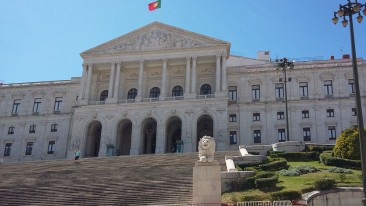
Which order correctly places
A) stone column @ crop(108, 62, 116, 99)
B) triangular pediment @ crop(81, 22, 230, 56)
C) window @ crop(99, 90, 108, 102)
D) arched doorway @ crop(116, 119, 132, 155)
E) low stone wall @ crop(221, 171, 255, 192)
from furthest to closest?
window @ crop(99, 90, 108, 102), triangular pediment @ crop(81, 22, 230, 56), stone column @ crop(108, 62, 116, 99), arched doorway @ crop(116, 119, 132, 155), low stone wall @ crop(221, 171, 255, 192)

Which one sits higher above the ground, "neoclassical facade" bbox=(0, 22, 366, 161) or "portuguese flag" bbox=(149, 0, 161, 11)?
"portuguese flag" bbox=(149, 0, 161, 11)

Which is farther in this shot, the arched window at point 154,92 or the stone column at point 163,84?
the arched window at point 154,92

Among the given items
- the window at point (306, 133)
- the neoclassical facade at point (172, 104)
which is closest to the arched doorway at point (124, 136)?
the neoclassical facade at point (172, 104)

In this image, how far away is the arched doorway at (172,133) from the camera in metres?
58.8

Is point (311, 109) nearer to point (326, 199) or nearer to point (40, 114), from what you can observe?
point (326, 199)

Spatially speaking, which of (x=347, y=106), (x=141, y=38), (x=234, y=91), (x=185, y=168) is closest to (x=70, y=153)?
(x=141, y=38)

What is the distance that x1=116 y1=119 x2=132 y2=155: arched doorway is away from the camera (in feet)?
191

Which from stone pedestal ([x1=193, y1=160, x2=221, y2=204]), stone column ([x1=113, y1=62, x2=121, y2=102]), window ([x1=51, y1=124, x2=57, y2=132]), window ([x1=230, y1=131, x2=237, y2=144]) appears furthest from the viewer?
window ([x1=51, y1=124, x2=57, y2=132])

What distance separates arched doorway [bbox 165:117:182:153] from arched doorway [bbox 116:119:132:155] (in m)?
5.70

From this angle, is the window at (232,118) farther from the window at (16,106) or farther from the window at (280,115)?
the window at (16,106)

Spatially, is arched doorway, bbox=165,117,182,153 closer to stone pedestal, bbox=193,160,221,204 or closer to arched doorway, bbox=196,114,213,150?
arched doorway, bbox=196,114,213,150

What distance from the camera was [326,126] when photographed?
183 ft

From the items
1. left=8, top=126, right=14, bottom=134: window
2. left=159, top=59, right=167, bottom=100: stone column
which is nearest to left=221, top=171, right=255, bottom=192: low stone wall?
left=159, top=59, right=167, bottom=100: stone column

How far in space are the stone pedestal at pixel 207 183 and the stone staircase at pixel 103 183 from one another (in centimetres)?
196
